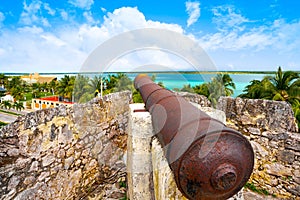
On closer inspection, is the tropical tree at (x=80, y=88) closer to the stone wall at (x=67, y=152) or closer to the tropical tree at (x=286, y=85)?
the stone wall at (x=67, y=152)

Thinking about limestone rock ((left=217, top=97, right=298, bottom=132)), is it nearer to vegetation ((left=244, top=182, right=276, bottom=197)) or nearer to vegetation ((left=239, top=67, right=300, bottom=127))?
vegetation ((left=244, top=182, right=276, bottom=197))

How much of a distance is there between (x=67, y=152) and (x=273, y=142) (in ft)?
12.5

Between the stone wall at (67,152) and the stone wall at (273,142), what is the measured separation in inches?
106

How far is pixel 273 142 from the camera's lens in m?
4.34

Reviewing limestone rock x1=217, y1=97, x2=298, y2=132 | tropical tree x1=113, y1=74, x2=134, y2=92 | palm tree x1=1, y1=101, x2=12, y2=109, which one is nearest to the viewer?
limestone rock x1=217, y1=97, x2=298, y2=132

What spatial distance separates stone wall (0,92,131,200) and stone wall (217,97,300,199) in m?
2.69

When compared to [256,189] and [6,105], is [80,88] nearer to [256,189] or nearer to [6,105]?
[256,189]

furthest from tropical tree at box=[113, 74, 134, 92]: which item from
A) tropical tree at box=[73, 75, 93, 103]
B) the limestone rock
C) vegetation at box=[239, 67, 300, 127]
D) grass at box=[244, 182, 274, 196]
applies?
vegetation at box=[239, 67, 300, 127]

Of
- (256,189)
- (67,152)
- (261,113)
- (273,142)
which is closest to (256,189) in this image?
(256,189)

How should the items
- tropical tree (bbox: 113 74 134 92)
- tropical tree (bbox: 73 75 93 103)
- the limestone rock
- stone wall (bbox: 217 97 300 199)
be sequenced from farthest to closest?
tropical tree (bbox: 113 74 134 92)
tropical tree (bbox: 73 75 93 103)
the limestone rock
stone wall (bbox: 217 97 300 199)

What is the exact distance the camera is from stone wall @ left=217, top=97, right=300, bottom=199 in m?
4.10

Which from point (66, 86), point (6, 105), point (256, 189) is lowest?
point (6, 105)

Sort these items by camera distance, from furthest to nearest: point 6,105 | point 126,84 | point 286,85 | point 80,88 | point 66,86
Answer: point 6,105 < point 66,86 < point 286,85 < point 80,88 < point 126,84

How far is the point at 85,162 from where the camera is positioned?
12.1 feet
